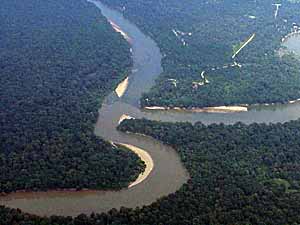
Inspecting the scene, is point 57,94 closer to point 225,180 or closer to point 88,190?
point 88,190

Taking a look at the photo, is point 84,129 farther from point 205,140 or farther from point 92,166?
point 205,140

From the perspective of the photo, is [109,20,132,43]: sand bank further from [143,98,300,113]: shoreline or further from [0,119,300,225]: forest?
[0,119,300,225]: forest

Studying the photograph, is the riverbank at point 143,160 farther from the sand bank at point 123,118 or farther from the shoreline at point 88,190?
the sand bank at point 123,118

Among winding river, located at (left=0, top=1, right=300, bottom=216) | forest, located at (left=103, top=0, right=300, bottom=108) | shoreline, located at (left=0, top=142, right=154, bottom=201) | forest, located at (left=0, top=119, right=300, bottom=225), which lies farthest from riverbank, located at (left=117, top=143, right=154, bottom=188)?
forest, located at (left=103, top=0, right=300, bottom=108)

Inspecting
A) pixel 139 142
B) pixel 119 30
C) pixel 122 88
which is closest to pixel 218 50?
pixel 119 30

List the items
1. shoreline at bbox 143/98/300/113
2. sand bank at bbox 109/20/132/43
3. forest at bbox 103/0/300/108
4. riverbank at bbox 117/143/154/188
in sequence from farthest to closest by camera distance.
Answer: sand bank at bbox 109/20/132/43, forest at bbox 103/0/300/108, shoreline at bbox 143/98/300/113, riverbank at bbox 117/143/154/188

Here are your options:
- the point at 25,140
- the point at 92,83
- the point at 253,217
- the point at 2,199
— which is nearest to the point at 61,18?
the point at 92,83
